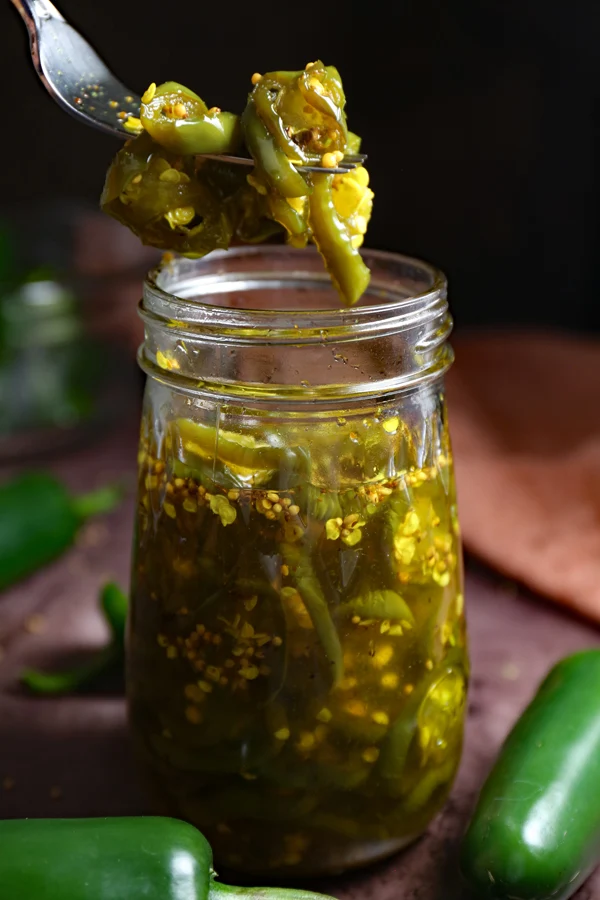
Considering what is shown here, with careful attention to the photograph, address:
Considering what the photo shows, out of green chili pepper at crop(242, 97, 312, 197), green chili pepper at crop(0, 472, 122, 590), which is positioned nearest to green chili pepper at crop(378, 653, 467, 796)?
green chili pepper at crop(242, 97, 312, 197)

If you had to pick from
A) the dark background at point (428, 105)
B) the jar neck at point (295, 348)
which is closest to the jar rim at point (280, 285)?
the jar neck at point (295, 348)

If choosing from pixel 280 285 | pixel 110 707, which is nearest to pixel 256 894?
pixel 110 707

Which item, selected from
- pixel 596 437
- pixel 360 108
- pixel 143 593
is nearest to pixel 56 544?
pixel 143 593

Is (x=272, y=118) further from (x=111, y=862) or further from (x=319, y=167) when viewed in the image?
(x=111, y=862)

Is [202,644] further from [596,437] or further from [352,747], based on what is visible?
[596,437]

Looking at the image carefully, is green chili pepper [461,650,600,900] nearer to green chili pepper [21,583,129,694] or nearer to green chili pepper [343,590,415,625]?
green chili pepper [343,590,415,625]
